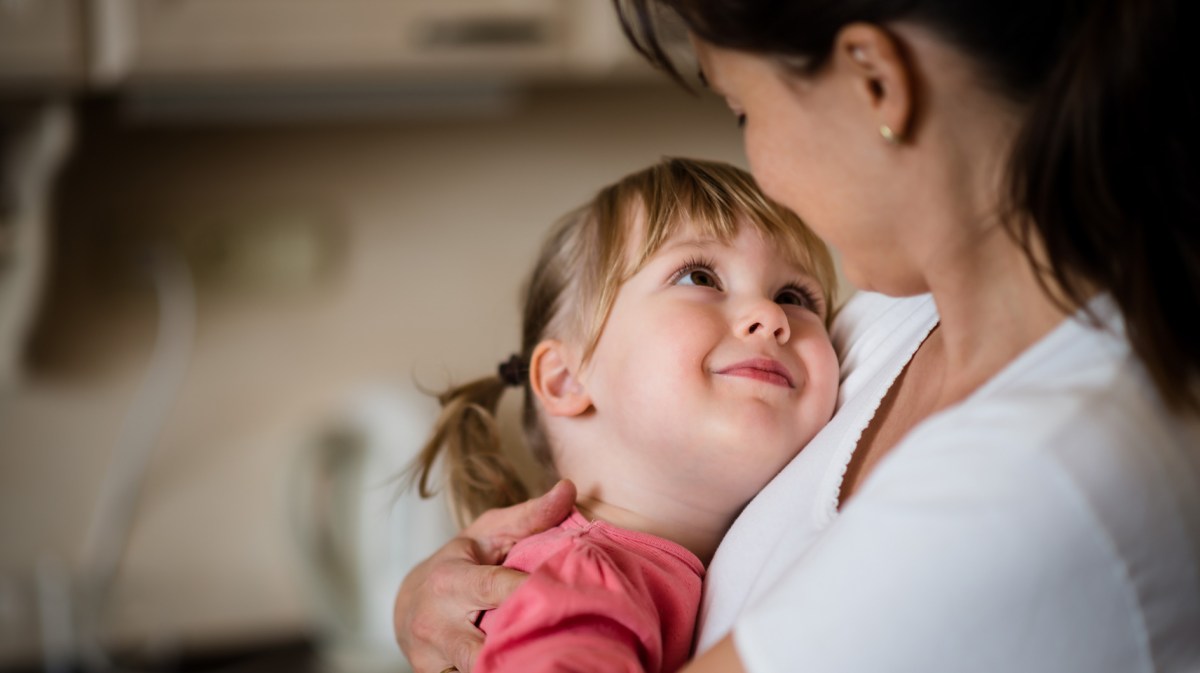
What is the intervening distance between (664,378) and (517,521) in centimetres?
16

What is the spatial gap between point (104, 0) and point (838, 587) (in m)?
1.31

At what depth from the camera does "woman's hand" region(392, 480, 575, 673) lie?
2.91 feet

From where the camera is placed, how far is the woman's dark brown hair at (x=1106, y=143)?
1.94 feet

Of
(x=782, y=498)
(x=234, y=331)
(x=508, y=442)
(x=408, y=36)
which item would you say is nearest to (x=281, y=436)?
(x=234, y=331)

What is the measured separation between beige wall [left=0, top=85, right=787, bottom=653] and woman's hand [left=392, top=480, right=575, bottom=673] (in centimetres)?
100

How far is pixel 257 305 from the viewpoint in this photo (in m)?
2.06

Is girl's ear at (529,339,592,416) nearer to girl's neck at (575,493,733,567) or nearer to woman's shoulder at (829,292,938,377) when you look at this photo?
girl's neck at (575,493,733,567)

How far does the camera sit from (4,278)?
178cm

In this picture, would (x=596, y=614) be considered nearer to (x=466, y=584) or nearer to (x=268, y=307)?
(x=466, y=584)

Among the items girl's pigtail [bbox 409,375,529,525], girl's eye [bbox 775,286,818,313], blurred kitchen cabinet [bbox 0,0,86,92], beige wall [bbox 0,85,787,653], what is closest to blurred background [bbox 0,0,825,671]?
beige wall [bbox 0,85,787,653]

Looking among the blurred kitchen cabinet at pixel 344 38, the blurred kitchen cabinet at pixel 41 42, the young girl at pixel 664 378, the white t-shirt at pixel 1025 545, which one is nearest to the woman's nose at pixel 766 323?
the young girl at pixel 664 378

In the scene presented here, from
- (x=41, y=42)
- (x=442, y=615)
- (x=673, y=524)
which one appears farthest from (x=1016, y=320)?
(x=41, y=42)

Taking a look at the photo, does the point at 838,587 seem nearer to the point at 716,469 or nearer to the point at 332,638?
the point at 716,469

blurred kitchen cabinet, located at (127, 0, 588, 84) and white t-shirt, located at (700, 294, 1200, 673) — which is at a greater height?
blurred kitchen cabinet, located at (127, 0, 588, 84)
